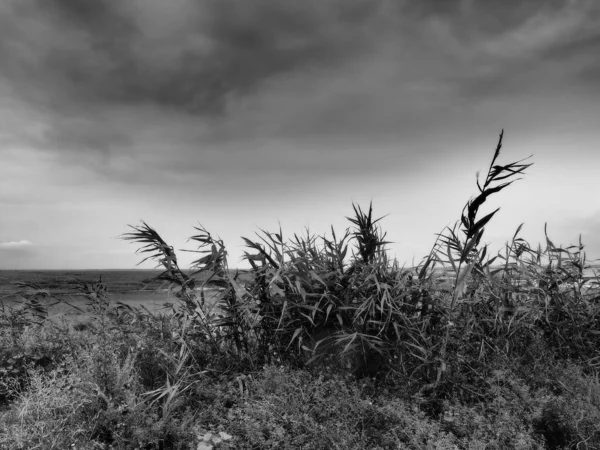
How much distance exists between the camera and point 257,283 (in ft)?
17.4

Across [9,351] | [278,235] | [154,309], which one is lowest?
[9,351]

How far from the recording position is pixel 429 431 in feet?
13.0

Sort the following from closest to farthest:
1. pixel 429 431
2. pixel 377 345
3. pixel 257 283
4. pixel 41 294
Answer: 1. pixel 429 431
2. pixel 377 345
3. pixel 257 283
4. pixel 41 294

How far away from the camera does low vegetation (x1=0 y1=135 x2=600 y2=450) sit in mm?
4055

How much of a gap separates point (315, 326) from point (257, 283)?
84cm

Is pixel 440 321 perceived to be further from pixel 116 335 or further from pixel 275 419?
pixel 116 335

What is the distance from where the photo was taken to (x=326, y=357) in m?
4.98

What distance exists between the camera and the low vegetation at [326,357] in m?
4.05

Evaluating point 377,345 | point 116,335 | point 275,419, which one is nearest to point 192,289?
point 116,335

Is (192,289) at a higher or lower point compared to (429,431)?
higher

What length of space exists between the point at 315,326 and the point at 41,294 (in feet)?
13.7

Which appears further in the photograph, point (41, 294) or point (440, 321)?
point (41, 294)

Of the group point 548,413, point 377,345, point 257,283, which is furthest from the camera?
point 257,283

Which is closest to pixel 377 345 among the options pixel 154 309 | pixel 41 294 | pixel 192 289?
pixel 192 289
